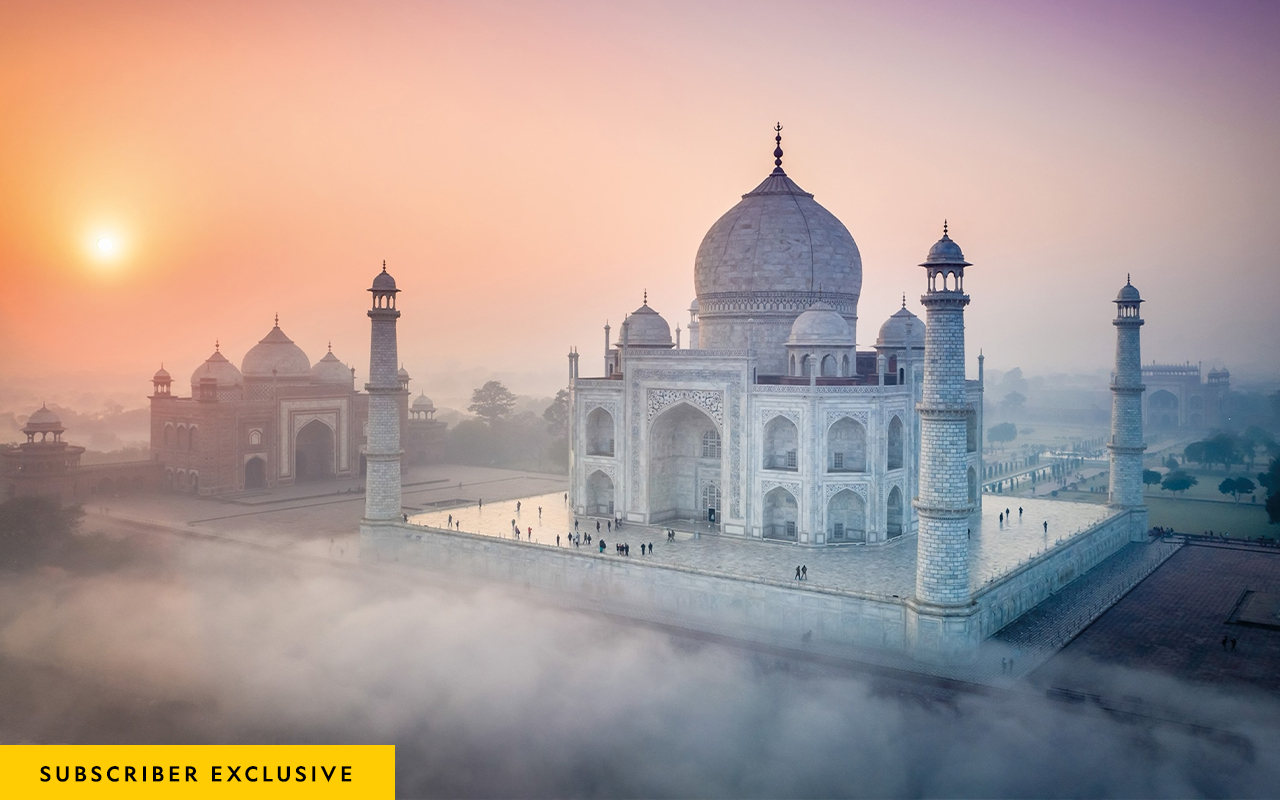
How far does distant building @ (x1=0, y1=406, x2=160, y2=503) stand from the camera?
112 ft

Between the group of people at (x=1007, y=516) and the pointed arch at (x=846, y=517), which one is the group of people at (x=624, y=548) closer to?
the pointed arch at (x=846, y=517)

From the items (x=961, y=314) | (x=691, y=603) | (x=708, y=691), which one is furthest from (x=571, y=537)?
(x=961, y=314)

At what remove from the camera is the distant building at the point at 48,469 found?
1346 inches

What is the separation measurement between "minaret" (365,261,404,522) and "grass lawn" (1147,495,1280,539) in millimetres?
25608

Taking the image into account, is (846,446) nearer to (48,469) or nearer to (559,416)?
(48,469)

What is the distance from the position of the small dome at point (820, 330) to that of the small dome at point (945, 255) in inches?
272

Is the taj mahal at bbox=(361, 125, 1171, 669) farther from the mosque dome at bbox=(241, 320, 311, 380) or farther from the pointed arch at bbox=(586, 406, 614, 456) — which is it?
the mosque dome at bbox=(241, 320, 311, 380)

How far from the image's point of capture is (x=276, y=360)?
141ft

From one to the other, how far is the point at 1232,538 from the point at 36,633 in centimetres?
3281

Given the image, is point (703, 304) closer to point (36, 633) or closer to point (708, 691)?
point (708, 691)

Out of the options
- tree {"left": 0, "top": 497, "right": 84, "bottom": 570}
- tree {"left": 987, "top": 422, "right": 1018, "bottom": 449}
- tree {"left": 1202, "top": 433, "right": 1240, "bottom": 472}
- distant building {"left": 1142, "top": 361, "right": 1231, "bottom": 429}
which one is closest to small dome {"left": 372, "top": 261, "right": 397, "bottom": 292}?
tree {"left": 0, "top": 497, "right": 84, "bottom": 570}

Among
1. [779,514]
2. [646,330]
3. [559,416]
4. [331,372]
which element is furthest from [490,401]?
[779,514]

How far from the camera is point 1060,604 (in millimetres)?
23297

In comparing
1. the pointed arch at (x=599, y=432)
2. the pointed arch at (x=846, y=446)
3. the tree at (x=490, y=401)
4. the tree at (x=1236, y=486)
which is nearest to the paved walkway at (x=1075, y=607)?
the pointed arch at (x=846, y=446)
